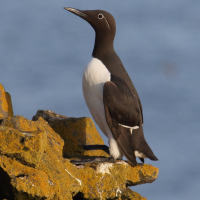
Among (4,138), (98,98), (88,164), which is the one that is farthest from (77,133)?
(4,138)

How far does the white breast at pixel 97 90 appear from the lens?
7367 mm

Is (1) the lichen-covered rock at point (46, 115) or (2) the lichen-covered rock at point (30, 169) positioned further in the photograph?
(1) the lichen-covered rock at point (46, 115)

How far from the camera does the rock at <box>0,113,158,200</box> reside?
495 cm

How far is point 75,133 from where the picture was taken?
805 cm

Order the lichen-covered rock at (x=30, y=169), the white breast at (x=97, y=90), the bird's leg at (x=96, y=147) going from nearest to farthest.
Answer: the lichen-covered rock at (x=30, y=169) < the white breast at (x=97, y=90) < the bird's leg at (x=96, y=147)

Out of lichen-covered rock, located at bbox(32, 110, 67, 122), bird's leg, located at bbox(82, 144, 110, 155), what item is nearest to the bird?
bird's leg, located at bbox(82, 144, 110, 155)

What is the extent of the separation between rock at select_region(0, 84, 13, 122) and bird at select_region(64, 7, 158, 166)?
1.54 meters

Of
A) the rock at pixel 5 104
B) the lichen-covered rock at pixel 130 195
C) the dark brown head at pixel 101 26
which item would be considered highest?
the dark brown head at pixel 101 26

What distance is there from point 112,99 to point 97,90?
1.15 feet

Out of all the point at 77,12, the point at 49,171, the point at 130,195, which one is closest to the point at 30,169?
the point at 49,171

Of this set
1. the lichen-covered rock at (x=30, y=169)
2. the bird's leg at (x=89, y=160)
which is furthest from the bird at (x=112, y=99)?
the lichen-covered rock at (x=30, y=169)

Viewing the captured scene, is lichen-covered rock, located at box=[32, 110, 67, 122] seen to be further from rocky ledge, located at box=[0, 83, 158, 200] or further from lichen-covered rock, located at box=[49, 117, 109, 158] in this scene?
lichen-covered rock, located at box=[49, 117, 109, 158]

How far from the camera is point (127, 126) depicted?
24.5 ft

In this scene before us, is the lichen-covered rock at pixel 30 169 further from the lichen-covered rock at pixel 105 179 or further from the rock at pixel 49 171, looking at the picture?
the lichen-covered rock at pixel 105 179
